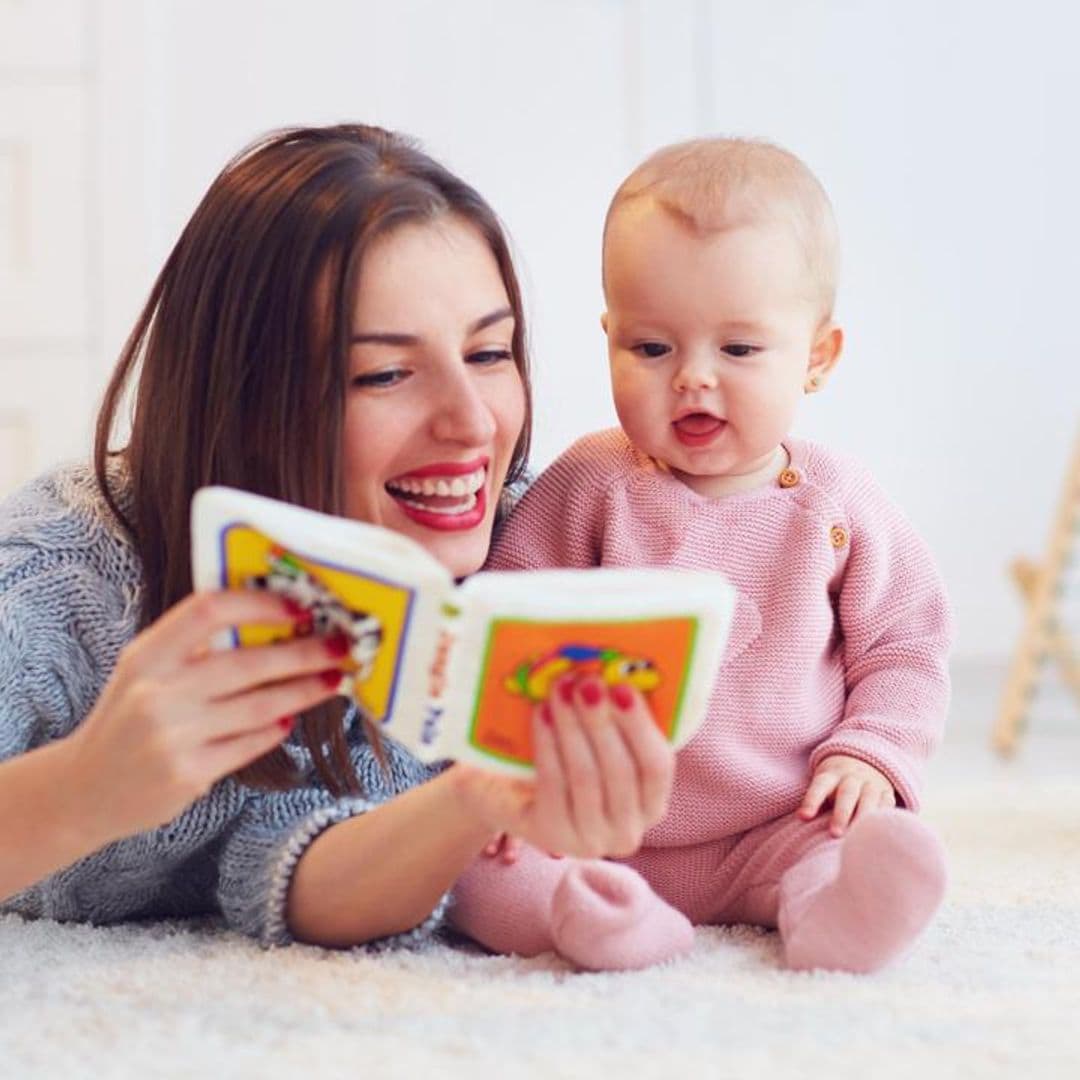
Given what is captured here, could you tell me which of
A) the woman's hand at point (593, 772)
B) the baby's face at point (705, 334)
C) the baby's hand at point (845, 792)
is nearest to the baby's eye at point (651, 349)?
the baby's face at point (705, 334)

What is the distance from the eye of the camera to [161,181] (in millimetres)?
3021

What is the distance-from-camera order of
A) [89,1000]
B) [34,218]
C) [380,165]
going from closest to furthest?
[89,1000]
[380,165]
[34,218]

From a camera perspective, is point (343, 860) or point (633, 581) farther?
point (343, 860)

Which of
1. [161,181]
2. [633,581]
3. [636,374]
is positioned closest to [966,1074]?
[633,581]

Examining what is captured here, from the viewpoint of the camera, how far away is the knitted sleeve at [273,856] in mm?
1148

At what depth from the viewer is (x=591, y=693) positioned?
0.86 metres

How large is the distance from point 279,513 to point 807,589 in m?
0.55

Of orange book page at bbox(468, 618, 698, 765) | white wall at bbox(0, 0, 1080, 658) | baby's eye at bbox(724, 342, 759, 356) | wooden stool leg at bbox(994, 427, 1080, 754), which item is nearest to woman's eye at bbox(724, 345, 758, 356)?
baby's eye at bbox(724, 342, 759, 356)

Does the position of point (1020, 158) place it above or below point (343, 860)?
above

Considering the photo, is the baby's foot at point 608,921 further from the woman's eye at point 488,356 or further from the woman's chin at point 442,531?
the woman's eye at point 488,356

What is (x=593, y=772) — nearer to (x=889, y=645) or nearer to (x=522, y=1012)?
(x=522, y=1012)

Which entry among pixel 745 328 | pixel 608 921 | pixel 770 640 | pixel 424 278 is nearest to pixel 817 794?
pixel 770 640

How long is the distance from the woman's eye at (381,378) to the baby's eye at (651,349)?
0.20m

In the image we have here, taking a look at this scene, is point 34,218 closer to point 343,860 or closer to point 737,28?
point 737,28
